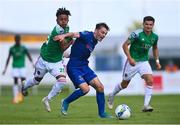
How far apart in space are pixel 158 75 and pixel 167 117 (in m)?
19.9

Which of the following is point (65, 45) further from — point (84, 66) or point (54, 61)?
point (54, 61)

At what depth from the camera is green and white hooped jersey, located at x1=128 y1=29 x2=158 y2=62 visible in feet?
63.0

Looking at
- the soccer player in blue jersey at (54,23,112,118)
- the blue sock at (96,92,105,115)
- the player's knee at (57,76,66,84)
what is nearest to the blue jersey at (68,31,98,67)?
the soccer player in blue jersey at (54,23,112,118)

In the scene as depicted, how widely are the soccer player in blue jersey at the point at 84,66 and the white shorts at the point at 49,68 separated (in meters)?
1.14

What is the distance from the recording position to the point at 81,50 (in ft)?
57.0

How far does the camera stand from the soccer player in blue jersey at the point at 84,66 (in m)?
17.1

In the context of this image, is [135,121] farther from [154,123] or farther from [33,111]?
[33,111]

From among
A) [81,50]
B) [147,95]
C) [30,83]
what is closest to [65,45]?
[81,50]

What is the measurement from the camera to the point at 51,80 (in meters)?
45.8

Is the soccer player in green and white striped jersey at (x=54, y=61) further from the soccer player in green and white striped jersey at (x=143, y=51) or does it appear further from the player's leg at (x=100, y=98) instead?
the soccer player in green and white striped jersey at (x=143, y=51)

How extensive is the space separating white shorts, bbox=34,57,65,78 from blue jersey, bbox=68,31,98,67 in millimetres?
1228

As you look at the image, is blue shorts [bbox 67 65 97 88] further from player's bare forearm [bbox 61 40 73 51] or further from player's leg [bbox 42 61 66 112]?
player's leg [bbox 42 61 66 112]

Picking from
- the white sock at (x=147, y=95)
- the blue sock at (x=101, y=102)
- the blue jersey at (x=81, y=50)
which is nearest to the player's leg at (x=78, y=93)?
the blue sock at (x=101, y=102)

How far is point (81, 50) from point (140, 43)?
2.53 meters
